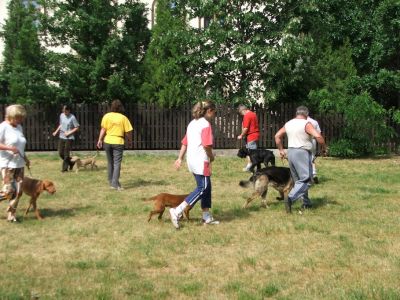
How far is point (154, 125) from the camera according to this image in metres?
18.8

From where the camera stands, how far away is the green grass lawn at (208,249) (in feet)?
16.0

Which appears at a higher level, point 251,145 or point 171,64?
point 171,64

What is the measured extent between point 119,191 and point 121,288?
18.9ft

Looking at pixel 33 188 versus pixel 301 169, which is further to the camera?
pixel 301 169

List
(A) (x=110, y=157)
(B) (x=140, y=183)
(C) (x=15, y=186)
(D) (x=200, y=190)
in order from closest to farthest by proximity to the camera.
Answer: (D) (x=200, y=190)
(C) (x=15, y=186)
(A) (x=110, y=157)
(B) (x=140, y=183)

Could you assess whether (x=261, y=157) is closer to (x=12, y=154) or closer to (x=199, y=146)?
(x=199, y=146)

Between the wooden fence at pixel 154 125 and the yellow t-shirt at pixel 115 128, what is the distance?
8.18 metres

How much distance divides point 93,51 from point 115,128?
31.3 ft

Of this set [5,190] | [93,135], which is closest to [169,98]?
[93,135]

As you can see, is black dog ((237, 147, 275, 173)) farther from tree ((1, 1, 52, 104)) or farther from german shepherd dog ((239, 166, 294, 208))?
tree ((1, 1, 52, 104))

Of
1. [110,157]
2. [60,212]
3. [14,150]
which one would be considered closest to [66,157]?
[110,157]

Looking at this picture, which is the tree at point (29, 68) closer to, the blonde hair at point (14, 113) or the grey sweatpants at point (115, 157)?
the grey sweatpants at point (115, 157)

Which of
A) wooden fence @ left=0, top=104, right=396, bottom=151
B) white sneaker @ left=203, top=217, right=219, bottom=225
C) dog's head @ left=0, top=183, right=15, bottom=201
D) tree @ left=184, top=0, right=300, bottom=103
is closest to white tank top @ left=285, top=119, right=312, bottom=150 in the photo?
white sneaker @ left=203, top=217, right=219, bottom=225

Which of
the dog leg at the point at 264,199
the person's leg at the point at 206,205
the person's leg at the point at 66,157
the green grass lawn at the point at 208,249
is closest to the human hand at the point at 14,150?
the green grass lawn at the point at 208,249
